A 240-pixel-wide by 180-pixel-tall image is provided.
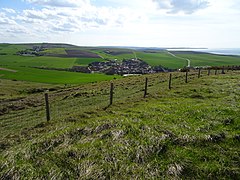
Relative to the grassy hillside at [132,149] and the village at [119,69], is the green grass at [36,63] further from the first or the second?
the grassy hillside at [132,149]

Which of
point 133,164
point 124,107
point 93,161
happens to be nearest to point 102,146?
point 93,161

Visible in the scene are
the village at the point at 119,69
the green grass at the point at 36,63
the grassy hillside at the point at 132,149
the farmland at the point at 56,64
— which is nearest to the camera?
the grassy hillside at the point at 132,149

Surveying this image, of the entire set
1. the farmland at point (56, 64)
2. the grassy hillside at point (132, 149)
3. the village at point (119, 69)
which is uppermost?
the grassy hillside at point (132, 149)

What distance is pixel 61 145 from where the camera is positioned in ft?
27.5

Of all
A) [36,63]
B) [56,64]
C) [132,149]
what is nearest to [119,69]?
[56,64]

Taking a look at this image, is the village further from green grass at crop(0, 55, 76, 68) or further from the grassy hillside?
the grassy hillside

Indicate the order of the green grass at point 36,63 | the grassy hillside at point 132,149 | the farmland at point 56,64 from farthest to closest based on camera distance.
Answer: the green grass at point 36,63
the farmland at point 56,64
the grassy hillside at point 132,149

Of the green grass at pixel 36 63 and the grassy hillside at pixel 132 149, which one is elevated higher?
the grassy hillside at pixel 132 149

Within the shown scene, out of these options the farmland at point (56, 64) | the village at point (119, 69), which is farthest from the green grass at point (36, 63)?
the village at point (119, 69)

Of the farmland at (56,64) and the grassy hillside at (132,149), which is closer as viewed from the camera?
the grassy hillside at (132,149)

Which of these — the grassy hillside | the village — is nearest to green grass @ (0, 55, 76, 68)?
the village

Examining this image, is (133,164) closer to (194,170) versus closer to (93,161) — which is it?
(93,161)

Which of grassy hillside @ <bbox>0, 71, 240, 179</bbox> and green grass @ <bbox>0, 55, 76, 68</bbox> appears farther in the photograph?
green grass @ <bbox>0, 55, 76, 68</bbox>

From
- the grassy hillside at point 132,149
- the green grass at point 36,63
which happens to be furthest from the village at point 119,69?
the grassy hillside at point 132,149
